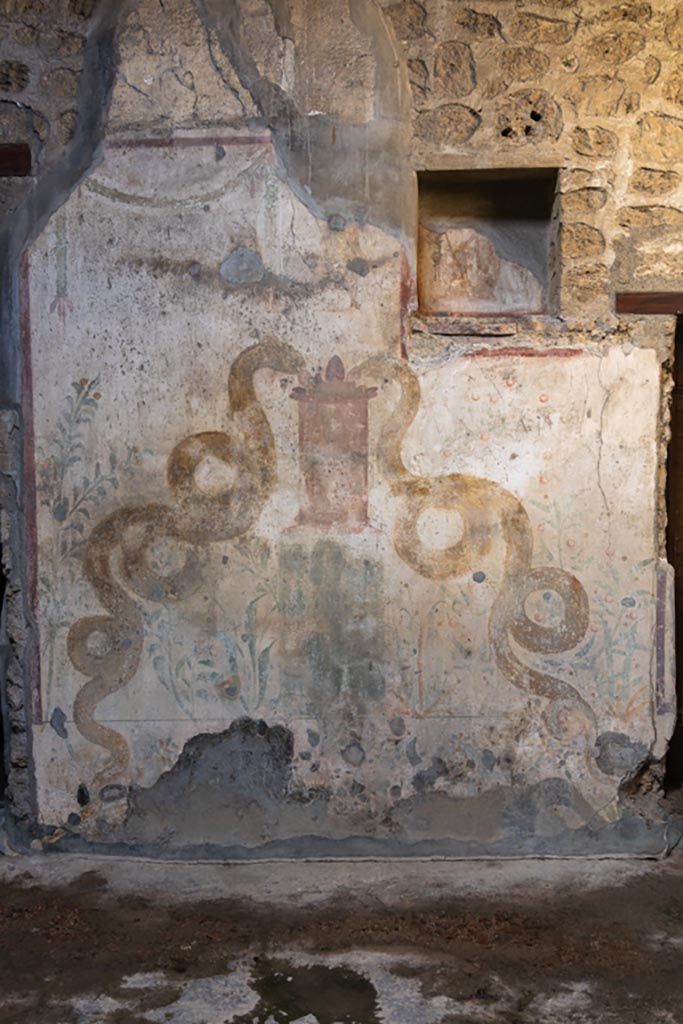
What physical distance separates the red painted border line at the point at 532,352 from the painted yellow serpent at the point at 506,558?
0.27 meters

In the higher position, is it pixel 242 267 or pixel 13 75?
pixel 13 75

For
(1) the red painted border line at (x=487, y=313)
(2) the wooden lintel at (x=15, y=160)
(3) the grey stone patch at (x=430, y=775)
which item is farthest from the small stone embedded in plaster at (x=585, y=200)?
(3) the grey stone patch at (x=430, y=775)

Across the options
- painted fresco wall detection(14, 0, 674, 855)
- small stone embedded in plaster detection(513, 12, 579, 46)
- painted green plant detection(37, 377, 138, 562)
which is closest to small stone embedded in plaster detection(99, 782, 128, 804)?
painted fresco wall detection(14, 0, 674, 855)

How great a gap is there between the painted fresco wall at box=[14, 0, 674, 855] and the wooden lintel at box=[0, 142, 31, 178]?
0.21m

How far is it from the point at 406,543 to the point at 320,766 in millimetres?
788

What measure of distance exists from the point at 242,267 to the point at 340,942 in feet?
6.73

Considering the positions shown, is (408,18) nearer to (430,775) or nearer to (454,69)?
(454,69)

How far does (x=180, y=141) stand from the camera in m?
3.19

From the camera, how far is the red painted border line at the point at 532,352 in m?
3.22

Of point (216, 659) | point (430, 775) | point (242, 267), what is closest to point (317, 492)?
point (216, 659)

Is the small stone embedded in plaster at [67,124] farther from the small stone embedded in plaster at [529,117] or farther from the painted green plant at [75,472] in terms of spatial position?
the small stone embedded in plaster at [529,117]

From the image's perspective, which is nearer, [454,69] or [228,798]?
[454,69]

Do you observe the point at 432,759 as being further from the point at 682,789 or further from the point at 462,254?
the point at 462,254

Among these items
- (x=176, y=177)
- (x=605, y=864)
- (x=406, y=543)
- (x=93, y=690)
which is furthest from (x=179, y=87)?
(x=605, y=864)
